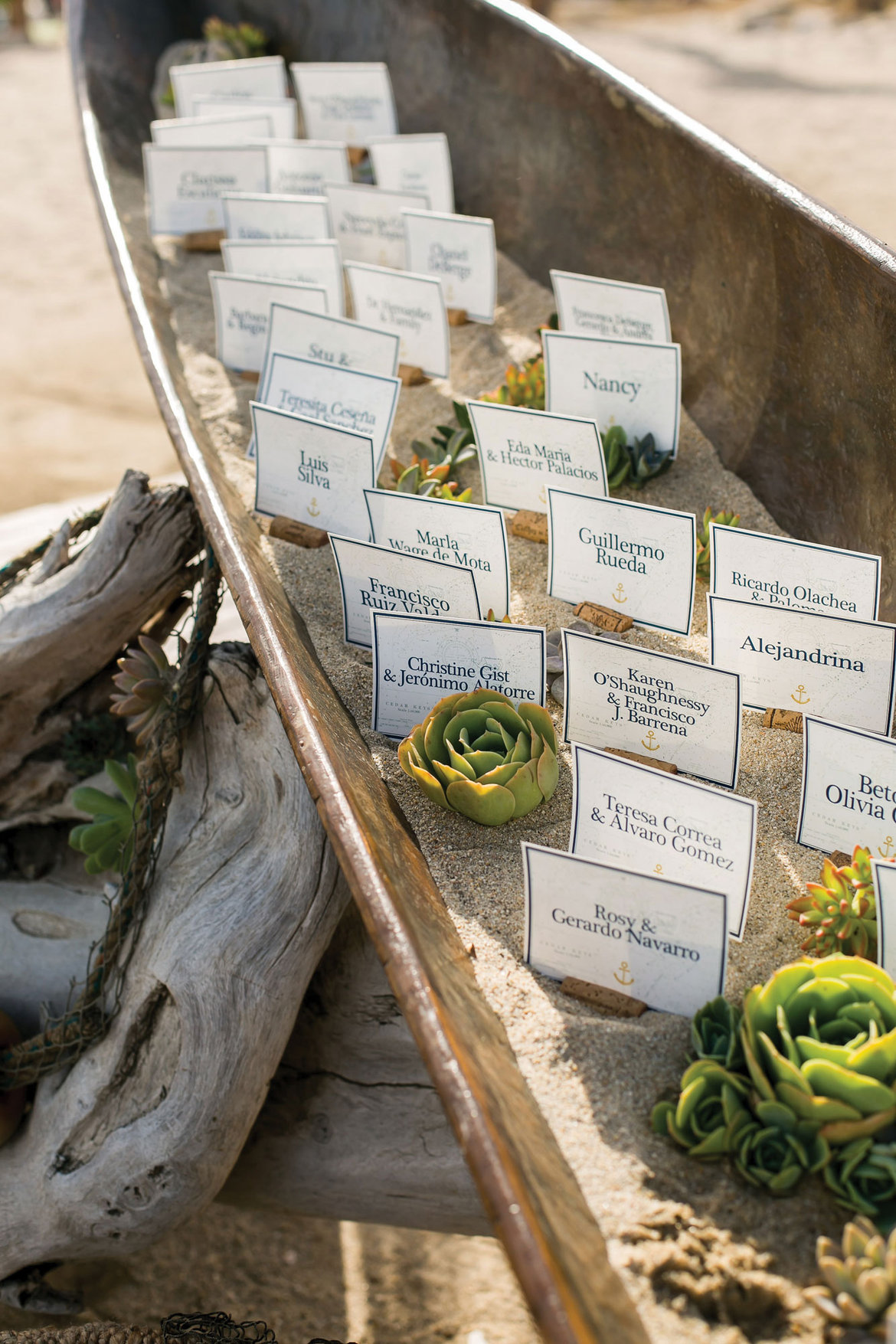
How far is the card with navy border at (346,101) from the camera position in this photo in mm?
3007

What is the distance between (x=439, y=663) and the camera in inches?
53.4

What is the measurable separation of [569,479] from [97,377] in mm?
3657

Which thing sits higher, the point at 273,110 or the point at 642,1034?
the point at 273,110

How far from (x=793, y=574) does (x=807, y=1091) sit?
2.40 feet

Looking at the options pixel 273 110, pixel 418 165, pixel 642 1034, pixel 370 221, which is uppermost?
pixel 273 110

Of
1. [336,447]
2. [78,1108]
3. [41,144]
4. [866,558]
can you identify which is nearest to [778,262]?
[866,558]

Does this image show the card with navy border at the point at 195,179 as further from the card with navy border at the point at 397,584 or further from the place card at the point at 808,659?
the place card at the point at 808,659

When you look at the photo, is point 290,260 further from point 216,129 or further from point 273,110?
point 273,110

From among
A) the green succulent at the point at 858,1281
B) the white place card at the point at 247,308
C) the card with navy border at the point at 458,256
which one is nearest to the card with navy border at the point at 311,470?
the white place card at the point at 247,308

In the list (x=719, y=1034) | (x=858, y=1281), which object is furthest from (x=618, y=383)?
(x=858, y=1281)

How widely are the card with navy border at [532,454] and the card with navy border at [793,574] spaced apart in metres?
0.31

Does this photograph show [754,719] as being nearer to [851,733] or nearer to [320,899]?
[851,733]

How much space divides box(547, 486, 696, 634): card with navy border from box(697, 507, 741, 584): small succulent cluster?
127 mm

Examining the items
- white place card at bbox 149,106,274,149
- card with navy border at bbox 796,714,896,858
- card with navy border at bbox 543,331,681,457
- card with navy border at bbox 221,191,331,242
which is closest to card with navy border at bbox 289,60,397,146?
white place card at bbox 149,106,274,149
